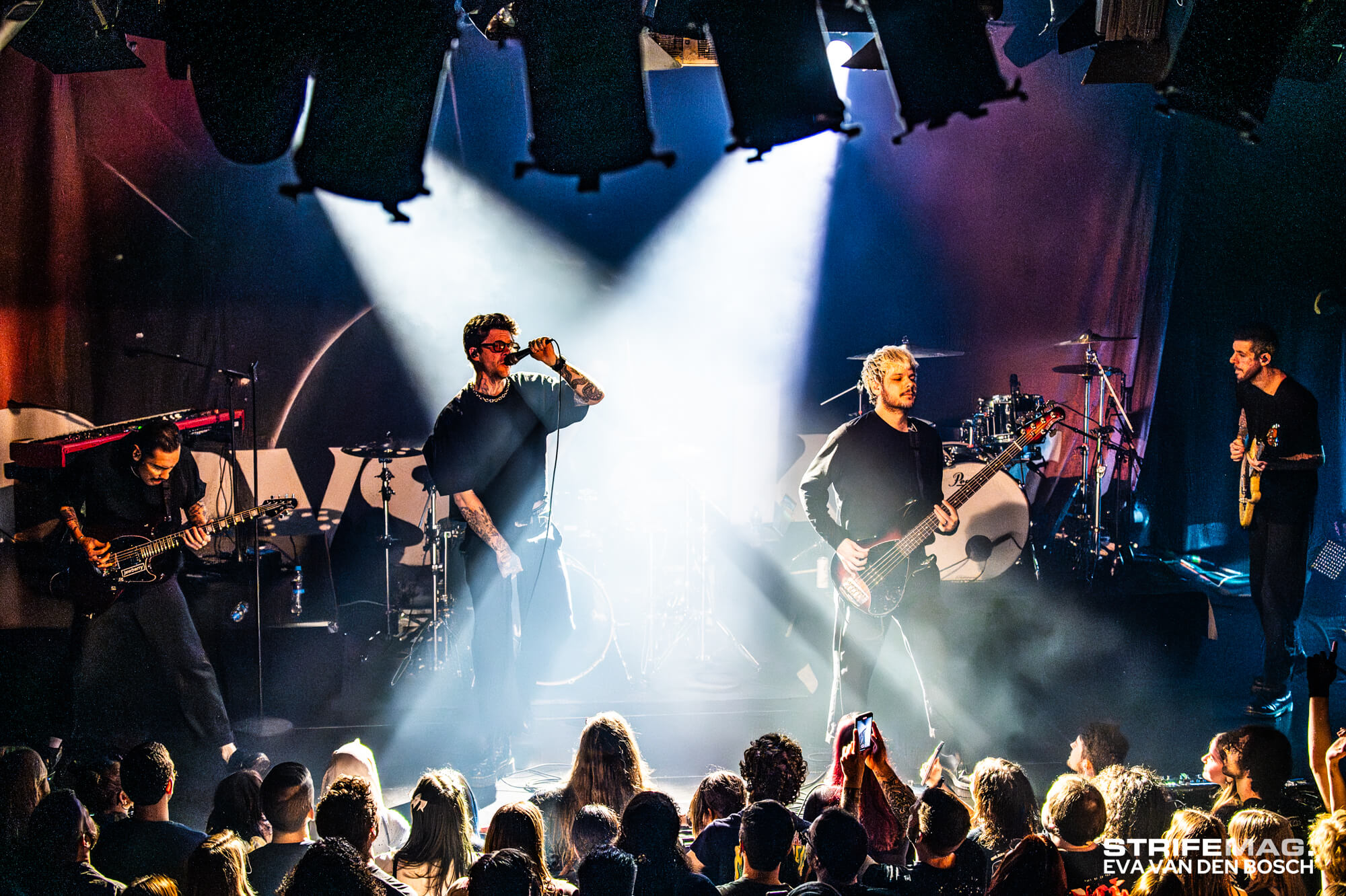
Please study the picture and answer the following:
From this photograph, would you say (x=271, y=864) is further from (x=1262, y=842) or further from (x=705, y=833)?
(x=1262, y=842)

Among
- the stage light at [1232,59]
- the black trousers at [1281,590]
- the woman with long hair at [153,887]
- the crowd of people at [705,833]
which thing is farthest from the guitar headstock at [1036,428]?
the woman with long hair at [153,887]

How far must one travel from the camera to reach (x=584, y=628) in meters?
7.02

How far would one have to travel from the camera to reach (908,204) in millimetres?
8555

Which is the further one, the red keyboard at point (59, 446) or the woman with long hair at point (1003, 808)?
the red keyboard at point (59, 446)

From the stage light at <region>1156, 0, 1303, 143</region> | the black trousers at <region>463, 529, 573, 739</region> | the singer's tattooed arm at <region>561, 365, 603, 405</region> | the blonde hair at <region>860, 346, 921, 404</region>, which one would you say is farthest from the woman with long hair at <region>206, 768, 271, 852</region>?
the stage light at <region>1156, 0, 1303, 143</region>

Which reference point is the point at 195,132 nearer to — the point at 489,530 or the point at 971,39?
the point at 489,530

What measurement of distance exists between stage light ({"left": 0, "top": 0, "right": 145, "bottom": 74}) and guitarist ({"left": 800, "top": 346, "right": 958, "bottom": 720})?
413 cm

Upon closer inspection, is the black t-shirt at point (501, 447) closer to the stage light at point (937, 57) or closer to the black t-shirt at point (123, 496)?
the black t-shirt at point (123, 496)

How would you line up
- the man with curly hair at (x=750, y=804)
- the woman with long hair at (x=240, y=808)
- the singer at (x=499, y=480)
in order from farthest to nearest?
1. the singer at (x=499, y=480)
2. the woman with long hair at (x=240, y=808)
3. the man with curly hair at (x=750, y=804)

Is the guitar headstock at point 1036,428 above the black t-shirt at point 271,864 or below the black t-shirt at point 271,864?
above

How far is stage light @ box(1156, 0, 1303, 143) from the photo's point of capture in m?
4.61

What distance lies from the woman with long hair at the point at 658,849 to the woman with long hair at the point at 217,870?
3.38ft

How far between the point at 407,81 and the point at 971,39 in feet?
8.25

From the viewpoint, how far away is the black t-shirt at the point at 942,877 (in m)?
2.86
